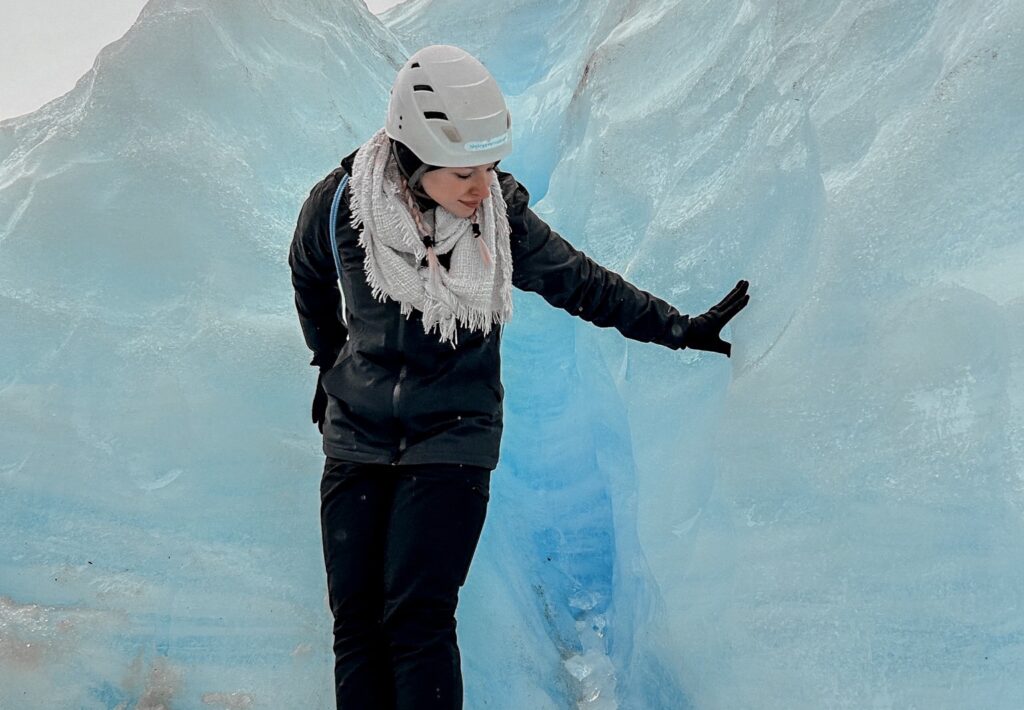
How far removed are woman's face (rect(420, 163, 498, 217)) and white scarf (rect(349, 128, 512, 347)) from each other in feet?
0.06

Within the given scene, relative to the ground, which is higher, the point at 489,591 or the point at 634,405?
the point at 634,405

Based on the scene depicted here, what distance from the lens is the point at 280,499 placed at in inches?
59.2

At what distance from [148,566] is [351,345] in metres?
0.49

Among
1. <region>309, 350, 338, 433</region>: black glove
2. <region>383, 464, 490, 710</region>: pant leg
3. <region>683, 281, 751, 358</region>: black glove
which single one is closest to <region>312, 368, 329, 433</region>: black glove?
<region>309, 350, 338, 433</region>: black glove

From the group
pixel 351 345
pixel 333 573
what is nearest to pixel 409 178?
pixel 351 345

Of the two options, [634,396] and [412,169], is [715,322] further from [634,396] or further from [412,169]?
[412,169]

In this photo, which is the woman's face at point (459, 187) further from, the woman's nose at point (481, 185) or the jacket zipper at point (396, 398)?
the jacket zipper at point (396, 398)

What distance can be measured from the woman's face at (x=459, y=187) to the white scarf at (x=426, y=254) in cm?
2

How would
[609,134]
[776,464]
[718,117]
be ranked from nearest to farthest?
[776,464] → [718,117] → [609,134]

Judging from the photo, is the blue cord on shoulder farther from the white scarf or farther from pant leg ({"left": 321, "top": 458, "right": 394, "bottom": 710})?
pant leg ({"left": 321, "top": 458, "right": 394, "bottom": 710})

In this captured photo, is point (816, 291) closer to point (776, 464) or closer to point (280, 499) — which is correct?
point (776, 464)

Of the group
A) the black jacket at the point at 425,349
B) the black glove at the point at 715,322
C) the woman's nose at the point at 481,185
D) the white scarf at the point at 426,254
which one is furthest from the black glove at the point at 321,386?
the black glove at the point at 715,322

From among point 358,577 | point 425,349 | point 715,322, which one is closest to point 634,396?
point 715,322

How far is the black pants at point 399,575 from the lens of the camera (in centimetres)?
113
